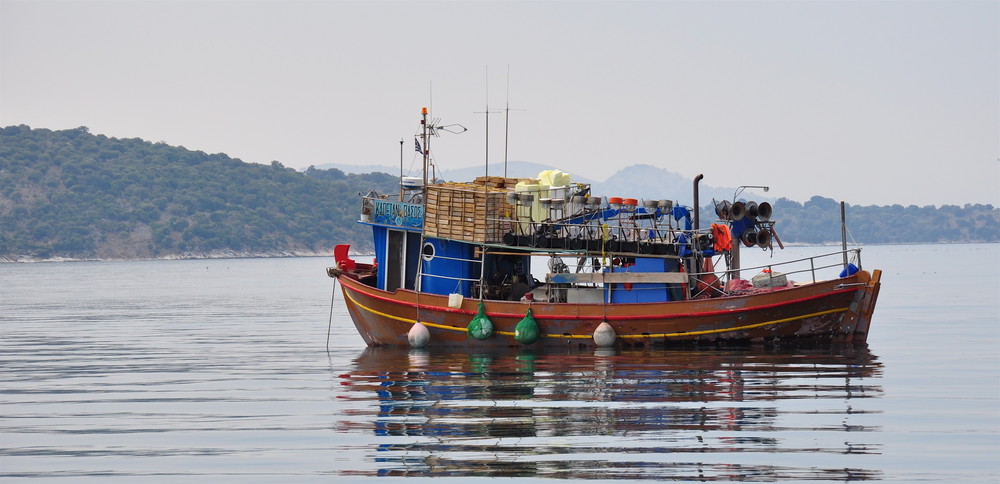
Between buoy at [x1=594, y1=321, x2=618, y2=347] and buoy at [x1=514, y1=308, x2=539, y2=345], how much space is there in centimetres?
156

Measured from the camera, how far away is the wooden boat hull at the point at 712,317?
97.9ft

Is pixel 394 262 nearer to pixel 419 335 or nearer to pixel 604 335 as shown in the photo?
pixel 419 335

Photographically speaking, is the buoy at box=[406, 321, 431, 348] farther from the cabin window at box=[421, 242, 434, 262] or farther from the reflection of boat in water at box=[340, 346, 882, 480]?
the cabin window at box=[421, 242, 434, 262]

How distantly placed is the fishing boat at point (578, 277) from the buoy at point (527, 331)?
0.10 ft

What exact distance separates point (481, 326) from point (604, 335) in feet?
10.5

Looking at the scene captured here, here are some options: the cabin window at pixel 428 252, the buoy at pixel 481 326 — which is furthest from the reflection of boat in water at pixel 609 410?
the cabin window at pixel 428 252

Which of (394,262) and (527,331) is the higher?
(394,262)

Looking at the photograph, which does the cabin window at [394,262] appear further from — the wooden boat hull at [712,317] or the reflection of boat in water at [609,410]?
the reflection of boat in water at [609,410]

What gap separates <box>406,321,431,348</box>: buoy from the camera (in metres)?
31.9

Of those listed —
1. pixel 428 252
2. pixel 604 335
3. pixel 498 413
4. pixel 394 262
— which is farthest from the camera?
pixel 394 262

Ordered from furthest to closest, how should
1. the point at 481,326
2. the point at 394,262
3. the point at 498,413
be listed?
the point at 394,262 → the point at 481,326 → the point at 498,413

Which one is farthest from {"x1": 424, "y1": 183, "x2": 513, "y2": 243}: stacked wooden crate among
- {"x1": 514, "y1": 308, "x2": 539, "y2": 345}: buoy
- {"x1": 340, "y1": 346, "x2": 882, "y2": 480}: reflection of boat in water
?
{"x1": 340, "y1": 346, "x2": 882, "y2": 480}: reflection of boat in water

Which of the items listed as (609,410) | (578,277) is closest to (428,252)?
(578,277)

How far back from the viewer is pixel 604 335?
99.2 ft
